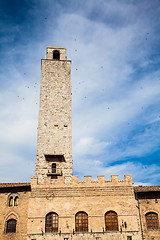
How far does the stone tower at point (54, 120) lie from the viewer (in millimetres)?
21688

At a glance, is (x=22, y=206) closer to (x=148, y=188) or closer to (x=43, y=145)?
(x=43, y=145)

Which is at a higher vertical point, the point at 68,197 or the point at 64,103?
the point at 64,103

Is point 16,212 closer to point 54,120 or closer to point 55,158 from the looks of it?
point 55,158

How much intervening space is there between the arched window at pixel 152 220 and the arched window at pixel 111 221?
2.84 metres

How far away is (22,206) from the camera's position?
59.7 ft

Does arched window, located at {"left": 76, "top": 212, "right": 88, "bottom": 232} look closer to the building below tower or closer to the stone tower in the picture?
the building below tower

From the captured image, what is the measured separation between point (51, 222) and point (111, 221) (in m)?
5.19

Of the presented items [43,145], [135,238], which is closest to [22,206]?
[43,145]

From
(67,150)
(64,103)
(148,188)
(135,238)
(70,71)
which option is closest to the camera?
(135,238)

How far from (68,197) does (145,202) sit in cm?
699

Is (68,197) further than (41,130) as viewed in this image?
No

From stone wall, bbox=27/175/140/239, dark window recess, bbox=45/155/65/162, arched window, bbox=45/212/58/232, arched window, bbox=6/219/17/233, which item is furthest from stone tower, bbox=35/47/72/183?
arched window, bbox=6/219/17/233

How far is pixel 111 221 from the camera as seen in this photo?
60.5 feet

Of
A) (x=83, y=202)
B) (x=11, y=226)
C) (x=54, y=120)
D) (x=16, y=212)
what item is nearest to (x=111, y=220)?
(x=83, y=202)
